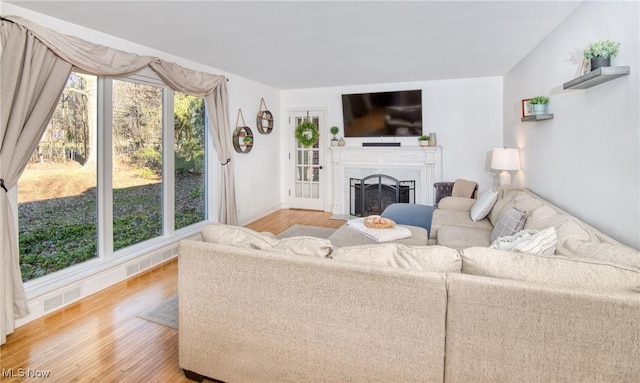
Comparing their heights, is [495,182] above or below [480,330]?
above

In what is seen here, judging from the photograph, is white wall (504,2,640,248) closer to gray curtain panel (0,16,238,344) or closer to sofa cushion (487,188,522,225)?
sofa cushion (487,188,522,225)

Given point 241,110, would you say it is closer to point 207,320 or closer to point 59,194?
point 59,194

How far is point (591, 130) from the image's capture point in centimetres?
253

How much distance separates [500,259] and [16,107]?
323 cm

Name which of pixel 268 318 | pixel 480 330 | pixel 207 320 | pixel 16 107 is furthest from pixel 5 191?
pixel 480 330

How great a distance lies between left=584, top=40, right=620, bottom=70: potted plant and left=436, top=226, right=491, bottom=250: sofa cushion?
157 centimetres

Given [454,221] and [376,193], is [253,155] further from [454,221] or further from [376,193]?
[454,221]

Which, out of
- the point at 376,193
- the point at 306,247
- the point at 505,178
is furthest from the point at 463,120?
the point at 306,247

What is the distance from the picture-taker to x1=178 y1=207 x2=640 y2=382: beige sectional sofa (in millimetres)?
1337

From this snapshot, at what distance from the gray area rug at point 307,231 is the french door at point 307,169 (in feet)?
4.50

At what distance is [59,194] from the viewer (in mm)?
3055

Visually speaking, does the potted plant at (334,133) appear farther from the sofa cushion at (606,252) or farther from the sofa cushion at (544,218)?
the sofa cushion at (606,252)

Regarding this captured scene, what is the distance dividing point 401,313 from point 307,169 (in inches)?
220

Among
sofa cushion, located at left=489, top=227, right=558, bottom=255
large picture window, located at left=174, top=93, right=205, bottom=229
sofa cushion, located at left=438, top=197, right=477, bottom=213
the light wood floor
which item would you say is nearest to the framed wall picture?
sofa cushion, located at left=438, top=197, right=477, bottom=213
